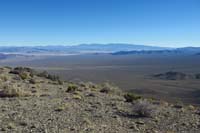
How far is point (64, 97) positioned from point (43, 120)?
254 inches

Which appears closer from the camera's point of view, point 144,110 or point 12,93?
point 144,110

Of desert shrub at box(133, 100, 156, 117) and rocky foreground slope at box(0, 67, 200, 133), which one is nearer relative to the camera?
rocky foreground slope at box(0, 67, 200, 133)

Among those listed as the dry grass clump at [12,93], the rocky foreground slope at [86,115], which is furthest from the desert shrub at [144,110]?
the dry grass clump at [12,93]

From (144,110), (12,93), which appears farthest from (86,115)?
(12,93)

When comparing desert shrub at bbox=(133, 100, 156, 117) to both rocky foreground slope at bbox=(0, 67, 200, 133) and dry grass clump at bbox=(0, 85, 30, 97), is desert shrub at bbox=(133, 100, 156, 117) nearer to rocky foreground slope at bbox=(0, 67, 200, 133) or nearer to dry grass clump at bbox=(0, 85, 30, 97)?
rocky foreground slope at bbox=(0, 67, 200, 133)

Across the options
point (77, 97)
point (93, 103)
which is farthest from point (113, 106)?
point (77, 97)

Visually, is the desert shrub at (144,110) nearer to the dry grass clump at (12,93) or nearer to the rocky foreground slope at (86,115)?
the rocky foreground slope at (86,115)

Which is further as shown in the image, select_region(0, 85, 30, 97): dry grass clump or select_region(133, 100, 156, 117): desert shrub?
select_region(0, 85, 30, 97): dry grass clump

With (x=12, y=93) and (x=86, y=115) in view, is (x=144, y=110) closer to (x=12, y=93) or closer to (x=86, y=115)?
(x=86, y=115)

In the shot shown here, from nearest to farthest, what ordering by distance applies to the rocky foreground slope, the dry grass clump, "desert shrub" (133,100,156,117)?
1. the rocky foreground slope
2. "desert shrub" (133,100,156,117)
3. the dry grass clump

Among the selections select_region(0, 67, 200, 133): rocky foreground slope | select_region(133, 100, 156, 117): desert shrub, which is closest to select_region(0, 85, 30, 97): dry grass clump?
select_region(0, 67, 200, 133): rocky foreground slope

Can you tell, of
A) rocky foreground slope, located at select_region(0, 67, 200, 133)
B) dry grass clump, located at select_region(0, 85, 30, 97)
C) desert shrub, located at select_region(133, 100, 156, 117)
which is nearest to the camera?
rocky foreground slope, located at select_region(0, 67, 200, 133)

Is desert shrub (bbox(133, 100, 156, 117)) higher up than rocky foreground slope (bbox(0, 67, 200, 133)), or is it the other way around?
desert shrub (bbox(133, 100, 156, 117))

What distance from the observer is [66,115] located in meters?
15.0
